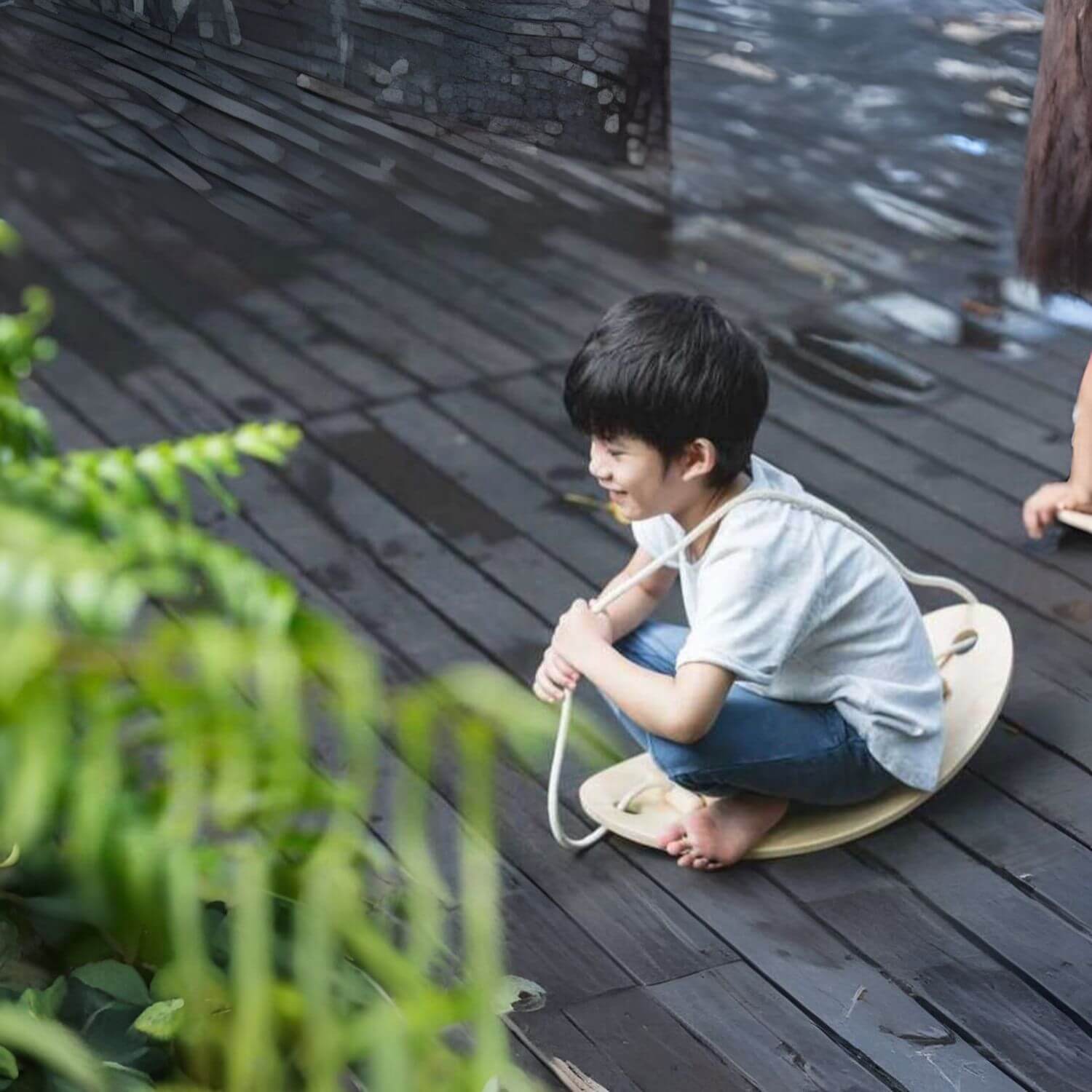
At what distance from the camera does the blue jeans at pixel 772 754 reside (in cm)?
219

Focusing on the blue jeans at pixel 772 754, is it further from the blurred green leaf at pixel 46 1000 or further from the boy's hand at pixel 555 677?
the blurred green leaf at pixel 46 1000

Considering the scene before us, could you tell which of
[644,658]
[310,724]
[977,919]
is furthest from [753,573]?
[310,724]

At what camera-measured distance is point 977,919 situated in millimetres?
2176

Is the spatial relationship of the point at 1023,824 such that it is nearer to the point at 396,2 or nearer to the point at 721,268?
the point at 721,268

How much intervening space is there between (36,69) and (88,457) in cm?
525

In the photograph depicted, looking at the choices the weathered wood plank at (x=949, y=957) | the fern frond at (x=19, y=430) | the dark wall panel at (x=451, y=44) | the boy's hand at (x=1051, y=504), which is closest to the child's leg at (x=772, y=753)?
the weathered wood plank at (x=949, y=957)

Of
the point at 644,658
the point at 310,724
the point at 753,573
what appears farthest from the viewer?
the point at 310,724

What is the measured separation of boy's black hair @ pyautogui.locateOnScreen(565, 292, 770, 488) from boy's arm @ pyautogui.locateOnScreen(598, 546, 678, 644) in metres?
0.25

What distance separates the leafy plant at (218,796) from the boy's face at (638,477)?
1221 millimetres

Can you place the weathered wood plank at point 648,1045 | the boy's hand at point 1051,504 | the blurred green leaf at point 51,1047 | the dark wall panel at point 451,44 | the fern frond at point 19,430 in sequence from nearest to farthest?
the blurred green leaf at point 51,1047
the fern frond at point 19,430
the weathered wood plank at point 648,1045
the boy's hand at point 1051,504
the dark wall panel at point 451,44

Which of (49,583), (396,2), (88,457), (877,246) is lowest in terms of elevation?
(877,246)

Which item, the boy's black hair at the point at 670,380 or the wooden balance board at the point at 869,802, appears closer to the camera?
the boy's black hair at the point at 670,380

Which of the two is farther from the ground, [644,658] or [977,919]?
[644,658]

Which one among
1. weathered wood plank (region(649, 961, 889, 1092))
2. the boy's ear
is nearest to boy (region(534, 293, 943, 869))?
the boy's ear
